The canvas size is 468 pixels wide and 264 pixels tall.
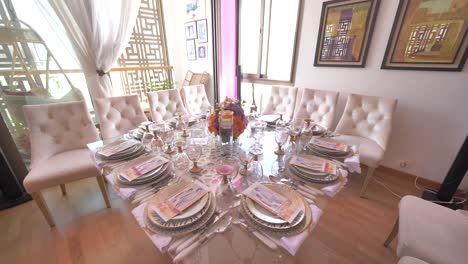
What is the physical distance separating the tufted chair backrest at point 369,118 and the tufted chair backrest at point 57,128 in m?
2.53

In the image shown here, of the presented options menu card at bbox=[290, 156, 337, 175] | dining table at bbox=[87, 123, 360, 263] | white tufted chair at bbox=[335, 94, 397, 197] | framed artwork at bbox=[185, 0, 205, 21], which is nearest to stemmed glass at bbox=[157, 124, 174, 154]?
dining table at bbox=[87, 123, 360, 263]

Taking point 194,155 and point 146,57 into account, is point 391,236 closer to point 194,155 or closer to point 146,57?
point 194,155

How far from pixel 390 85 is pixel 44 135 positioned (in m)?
3.24

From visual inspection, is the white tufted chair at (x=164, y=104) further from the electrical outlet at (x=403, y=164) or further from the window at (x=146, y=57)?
the electrical outlet at (x=403, y=164)

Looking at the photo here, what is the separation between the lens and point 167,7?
3.24 metres

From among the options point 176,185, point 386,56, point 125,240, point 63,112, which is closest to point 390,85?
point 386,56

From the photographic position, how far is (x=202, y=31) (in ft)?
9.95

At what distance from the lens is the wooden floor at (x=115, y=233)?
1.24 m

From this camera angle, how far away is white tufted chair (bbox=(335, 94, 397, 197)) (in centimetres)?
163

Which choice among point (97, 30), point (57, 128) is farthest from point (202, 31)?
point (57, 128)

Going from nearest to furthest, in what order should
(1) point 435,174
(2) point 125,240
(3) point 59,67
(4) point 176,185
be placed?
(4) point 176,185 → (2) point 125,240 → (1) point 435,174 → (3) point 59,67

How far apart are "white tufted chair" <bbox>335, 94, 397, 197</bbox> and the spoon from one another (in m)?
1.36

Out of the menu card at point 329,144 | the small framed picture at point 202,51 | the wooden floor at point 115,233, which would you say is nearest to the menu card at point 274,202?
the menu card at point 329,144

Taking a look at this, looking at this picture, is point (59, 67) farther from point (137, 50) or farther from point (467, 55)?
point (467, 55)
